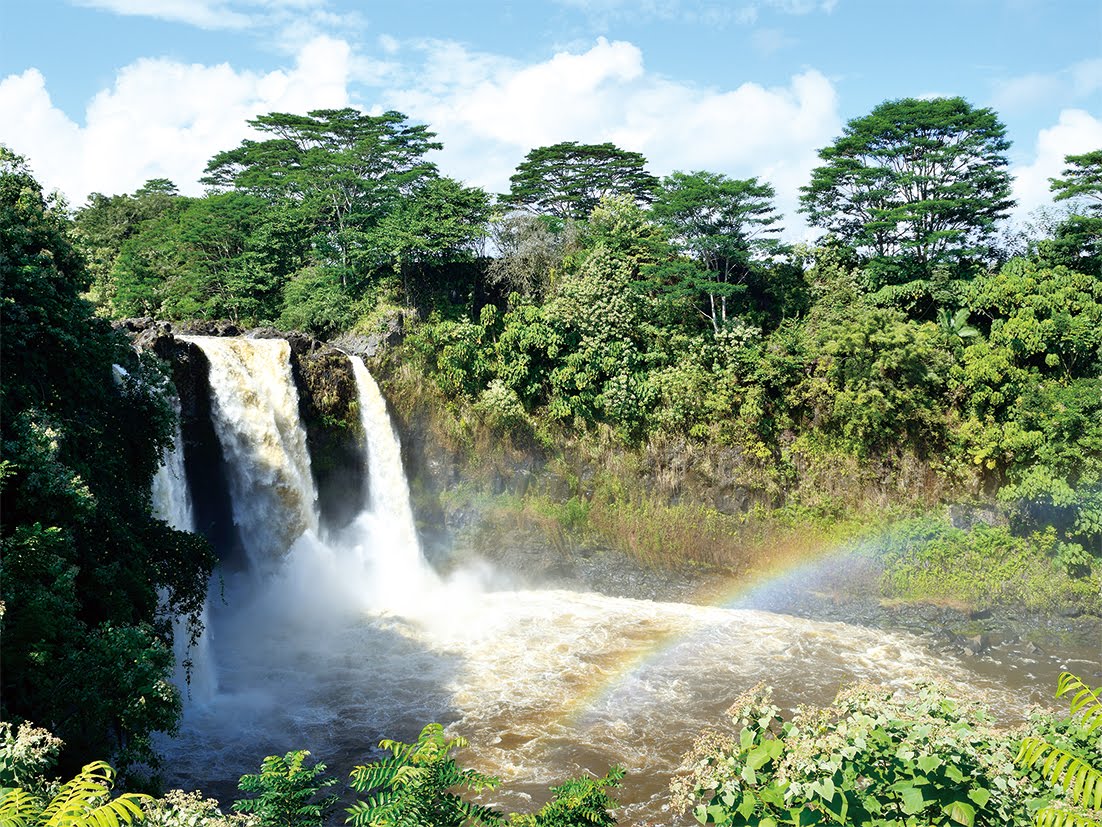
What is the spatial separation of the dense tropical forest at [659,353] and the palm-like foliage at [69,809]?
21.5ft

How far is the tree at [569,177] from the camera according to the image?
1341 inches

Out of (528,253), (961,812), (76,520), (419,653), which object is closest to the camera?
(961,812)

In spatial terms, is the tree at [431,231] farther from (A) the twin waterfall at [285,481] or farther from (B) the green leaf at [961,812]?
(B) the green leaf at [961,812]

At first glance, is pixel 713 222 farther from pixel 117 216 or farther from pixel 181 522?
pixel 117 216

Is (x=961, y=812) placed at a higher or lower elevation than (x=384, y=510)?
higher

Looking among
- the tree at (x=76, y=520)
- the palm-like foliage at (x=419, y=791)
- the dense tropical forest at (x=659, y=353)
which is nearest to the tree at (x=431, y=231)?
the dense tropical forest at (x=659, y=353)

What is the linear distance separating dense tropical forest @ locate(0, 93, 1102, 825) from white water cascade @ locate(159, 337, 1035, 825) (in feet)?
4.10

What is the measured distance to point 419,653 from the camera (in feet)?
60.4

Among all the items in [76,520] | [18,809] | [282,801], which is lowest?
[282,801]

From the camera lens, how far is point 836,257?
2717 cm

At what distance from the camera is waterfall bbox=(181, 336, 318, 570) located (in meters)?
20.2

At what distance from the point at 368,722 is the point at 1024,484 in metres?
17.9

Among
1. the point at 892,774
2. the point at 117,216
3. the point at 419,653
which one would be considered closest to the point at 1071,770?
the point at 892,774

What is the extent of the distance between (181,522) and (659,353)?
15037mm
